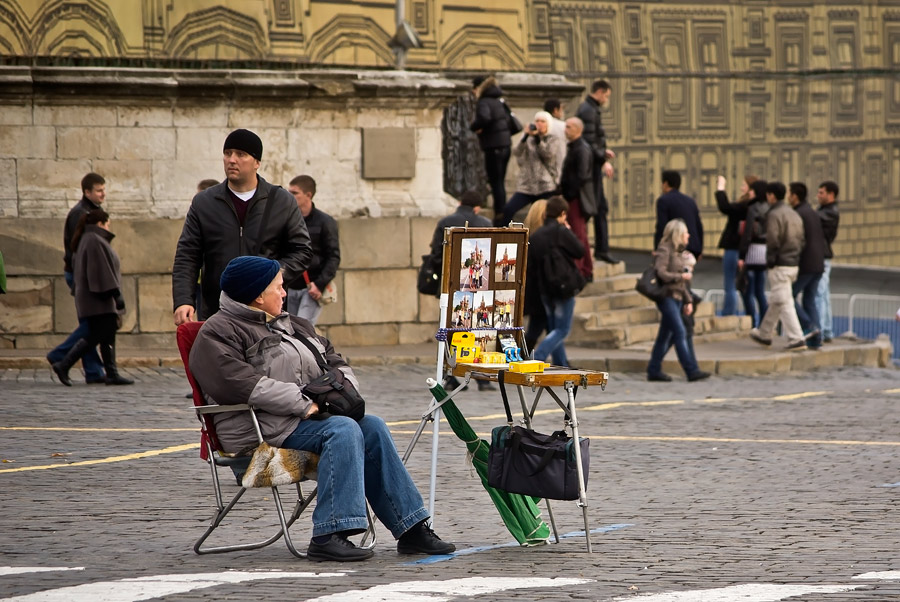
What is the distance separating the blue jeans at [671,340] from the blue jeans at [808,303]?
2852mm

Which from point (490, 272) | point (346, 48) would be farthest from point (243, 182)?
point (346, 48)

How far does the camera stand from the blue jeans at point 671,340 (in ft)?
47.9

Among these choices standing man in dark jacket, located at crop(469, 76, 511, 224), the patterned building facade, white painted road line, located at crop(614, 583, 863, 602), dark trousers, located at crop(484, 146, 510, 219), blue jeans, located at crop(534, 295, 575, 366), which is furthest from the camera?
the patterned building facade

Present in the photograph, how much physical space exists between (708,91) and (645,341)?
12729 mm

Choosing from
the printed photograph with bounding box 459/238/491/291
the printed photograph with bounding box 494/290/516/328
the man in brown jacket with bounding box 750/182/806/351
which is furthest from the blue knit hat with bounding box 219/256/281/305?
the man in brown jacket with bounding box 750/182/806/351

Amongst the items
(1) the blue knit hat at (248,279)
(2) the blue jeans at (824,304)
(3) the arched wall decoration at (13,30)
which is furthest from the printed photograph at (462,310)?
(2) the blue jeans at (824,304)

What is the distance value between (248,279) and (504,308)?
5.09 feet

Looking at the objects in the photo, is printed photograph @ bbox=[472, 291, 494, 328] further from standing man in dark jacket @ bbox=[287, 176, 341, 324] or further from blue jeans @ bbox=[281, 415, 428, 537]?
standing man in dark jacket @ bbox=[287, 176, 341, 324]

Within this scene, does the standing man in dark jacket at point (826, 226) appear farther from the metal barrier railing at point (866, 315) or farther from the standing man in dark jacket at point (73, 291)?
the standing man in dark jacket at point (73, 291)

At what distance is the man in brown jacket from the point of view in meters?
16.8

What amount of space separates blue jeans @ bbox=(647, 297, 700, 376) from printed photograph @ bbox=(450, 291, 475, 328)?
7183mm

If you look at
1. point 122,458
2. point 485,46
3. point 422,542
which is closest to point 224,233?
point 122,458

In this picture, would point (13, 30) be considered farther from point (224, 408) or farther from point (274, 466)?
point (274, 466)

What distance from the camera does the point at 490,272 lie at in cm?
769
